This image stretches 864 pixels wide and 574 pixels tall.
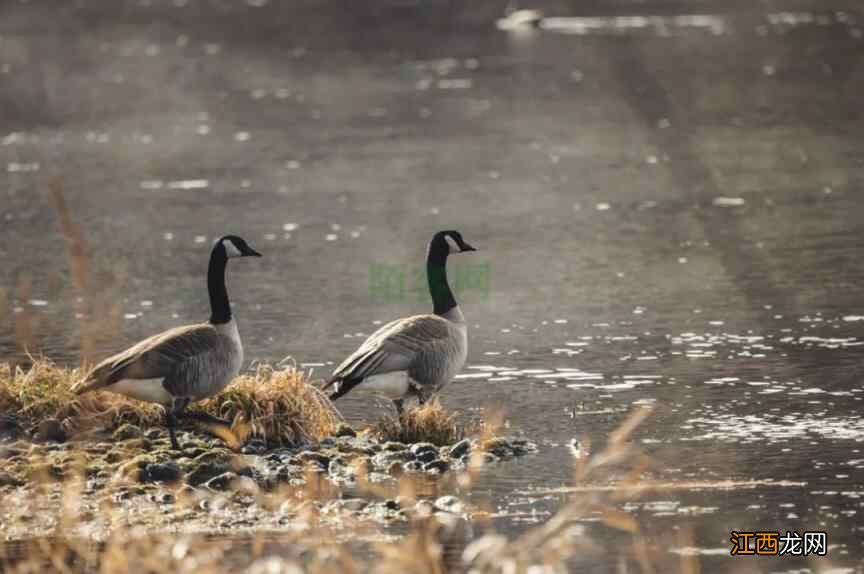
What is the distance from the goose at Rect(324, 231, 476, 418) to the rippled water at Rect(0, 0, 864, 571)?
0.80 m

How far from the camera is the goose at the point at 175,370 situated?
13375 millimetres

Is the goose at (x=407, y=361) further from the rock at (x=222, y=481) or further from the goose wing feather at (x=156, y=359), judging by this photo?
the rock at (x=222, y=481)

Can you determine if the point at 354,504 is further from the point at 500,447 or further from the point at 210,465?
the point at 500,447

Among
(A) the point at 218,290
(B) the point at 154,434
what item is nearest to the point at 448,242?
(A) the point at 218,290

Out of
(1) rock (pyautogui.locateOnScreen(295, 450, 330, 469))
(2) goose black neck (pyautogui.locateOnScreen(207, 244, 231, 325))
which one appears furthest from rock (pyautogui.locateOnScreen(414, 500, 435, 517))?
(2) goose black neck (pyautogui.locateOnScreen(207, 244, 231, 325))

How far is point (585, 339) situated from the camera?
1847 cm

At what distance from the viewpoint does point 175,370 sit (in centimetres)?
1348

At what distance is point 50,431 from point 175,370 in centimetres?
135

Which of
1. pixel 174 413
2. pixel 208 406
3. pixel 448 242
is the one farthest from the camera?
pixel 448 242

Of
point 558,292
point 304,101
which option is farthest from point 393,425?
point 304,101

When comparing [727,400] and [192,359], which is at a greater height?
[192,359]

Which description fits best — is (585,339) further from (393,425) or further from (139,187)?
(139,187)

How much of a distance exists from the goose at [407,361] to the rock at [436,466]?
31.7 inches

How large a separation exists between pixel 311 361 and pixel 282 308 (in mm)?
3154
